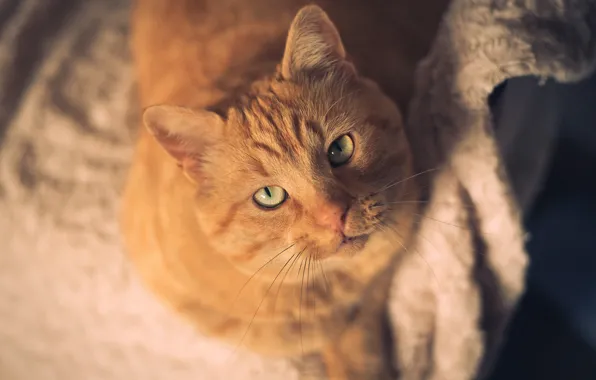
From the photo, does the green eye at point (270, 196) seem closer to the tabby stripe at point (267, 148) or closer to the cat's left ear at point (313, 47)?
the tabby stripe at point (267, 148)

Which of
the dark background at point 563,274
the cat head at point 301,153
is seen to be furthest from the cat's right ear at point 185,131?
the dark background at point 563,274

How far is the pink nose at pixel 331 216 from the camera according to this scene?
836 mm

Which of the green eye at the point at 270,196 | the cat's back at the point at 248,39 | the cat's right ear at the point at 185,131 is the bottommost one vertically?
the green eye at the point at 270,196

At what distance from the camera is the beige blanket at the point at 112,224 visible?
3.22 ft

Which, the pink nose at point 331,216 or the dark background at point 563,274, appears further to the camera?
the dark background at point 563,274

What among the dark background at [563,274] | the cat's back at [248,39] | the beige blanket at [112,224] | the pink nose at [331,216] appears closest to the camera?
the pink nose at [331,216]

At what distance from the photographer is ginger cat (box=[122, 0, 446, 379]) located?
89 centimetres

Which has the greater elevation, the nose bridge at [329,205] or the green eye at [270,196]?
the green eye at [270,196]

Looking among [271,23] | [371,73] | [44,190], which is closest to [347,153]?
[371,73]

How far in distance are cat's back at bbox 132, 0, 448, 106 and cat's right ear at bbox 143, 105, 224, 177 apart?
176mm

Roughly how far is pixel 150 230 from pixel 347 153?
0.48 meters

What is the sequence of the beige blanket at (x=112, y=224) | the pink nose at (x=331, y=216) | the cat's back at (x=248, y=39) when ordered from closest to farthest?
the pink nose at (x=331, y=216) < the beige blanket at (x=112, y=224) < the cat's back at (x=248, y=39)

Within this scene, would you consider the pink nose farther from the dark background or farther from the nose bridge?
the dark background

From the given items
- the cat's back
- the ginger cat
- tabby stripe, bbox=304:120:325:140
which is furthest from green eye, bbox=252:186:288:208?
the cat's back
